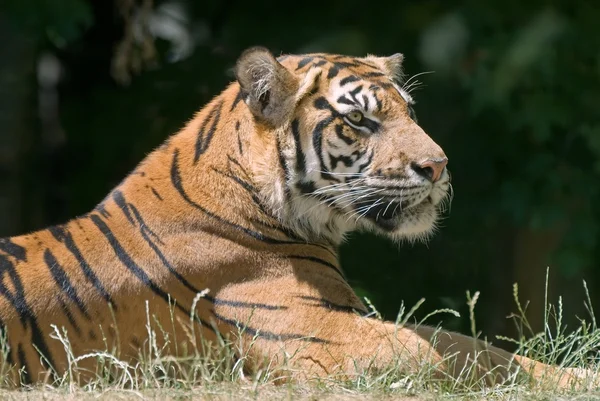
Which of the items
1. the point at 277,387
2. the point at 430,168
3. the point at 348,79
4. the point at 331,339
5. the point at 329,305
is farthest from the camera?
the point at 348,79

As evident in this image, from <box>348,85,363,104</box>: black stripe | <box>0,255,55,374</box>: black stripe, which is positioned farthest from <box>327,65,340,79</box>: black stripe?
<box>0,255,55,374</box>: black stripe

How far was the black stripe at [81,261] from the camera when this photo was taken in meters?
4.17

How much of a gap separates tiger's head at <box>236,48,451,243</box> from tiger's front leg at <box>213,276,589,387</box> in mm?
374

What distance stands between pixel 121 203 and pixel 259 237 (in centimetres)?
59

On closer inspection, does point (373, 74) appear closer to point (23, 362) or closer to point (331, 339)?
point (331, 339)

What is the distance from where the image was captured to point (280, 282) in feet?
13.9

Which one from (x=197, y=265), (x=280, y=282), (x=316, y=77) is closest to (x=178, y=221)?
(x=197, y=265)

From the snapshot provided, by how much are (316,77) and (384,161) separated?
474 millimetres

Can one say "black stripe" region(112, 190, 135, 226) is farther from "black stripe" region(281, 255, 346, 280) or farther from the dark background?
the dark background

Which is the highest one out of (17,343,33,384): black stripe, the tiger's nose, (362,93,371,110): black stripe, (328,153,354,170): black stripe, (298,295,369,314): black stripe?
(362,93,371,110): black stripe

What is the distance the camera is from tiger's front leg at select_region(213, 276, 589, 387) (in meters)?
3.93

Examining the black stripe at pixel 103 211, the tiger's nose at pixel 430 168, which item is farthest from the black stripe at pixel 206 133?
the tiger's nose at pixel 430 168

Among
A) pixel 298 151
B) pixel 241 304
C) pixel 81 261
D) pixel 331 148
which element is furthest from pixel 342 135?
pixel 81 261

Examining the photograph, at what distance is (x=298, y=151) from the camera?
14.5 ft
